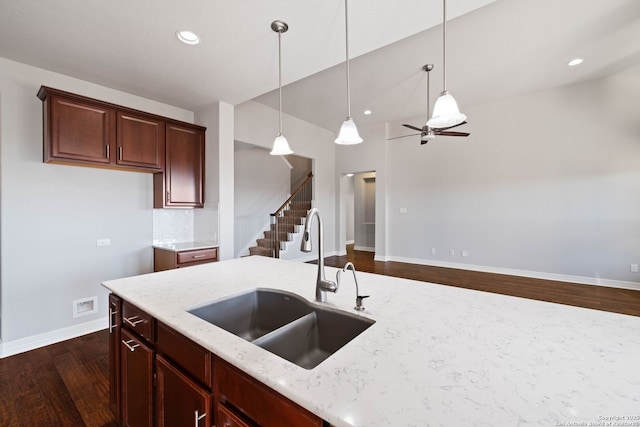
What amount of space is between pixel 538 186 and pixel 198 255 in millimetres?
5746

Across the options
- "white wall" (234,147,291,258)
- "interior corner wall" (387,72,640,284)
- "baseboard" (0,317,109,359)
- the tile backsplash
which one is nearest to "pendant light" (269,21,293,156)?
the tile backsplash

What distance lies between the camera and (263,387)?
751mm

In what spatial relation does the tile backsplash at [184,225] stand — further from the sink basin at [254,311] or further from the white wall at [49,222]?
the sink basin at [254,311]

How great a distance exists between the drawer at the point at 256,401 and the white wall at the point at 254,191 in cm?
542

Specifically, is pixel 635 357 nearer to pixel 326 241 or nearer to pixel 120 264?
pixel 120 264

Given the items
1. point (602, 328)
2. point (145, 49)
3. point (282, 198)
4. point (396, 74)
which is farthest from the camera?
point (282, 198)

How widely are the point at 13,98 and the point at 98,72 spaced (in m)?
0.76

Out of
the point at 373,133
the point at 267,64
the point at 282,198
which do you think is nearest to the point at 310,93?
the point at 267,64

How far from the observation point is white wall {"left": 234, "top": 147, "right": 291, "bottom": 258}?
6285 millimetres

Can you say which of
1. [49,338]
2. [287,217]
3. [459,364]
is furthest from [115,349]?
[287,217]

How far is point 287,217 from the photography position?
6.51 metres

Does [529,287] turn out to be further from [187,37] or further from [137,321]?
[187,37]

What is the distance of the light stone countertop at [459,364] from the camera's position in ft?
1.91

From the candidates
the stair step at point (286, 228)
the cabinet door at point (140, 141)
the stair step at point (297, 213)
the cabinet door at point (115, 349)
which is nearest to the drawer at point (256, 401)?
the cabinet door at point (115, 349)
